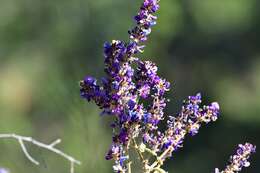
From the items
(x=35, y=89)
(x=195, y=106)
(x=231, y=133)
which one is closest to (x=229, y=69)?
(x=231, y=133)

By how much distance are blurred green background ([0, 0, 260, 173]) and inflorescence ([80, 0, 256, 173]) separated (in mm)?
11812

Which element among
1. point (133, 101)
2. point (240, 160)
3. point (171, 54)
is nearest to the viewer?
point (133, 101)

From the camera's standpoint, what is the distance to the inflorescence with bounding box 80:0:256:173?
2.44 meters

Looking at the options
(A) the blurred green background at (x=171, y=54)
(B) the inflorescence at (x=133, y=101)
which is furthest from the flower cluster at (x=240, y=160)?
(A) the blurred green background at (x=171, y=54)

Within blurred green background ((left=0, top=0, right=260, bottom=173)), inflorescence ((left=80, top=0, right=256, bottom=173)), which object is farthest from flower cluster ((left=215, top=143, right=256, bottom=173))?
blurred green background ((left=0, top=0, right=260, bottom=173))

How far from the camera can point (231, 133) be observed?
49.4 ft

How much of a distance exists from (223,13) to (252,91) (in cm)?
192

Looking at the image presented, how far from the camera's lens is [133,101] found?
2432 millimetres

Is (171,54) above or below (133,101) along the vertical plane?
above

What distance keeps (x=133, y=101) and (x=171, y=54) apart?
48.9 ft

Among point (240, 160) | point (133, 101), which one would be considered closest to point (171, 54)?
point (240, 160)

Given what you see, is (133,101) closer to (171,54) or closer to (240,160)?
(240,160)

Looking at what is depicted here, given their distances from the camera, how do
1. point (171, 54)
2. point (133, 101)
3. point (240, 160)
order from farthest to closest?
point (171, 54)
point (240, 160)
point (133, 101)

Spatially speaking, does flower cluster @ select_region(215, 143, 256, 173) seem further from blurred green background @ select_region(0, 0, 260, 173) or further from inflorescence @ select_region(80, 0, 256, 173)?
blurred green background @ select_region(0, 0, 260, 173)
